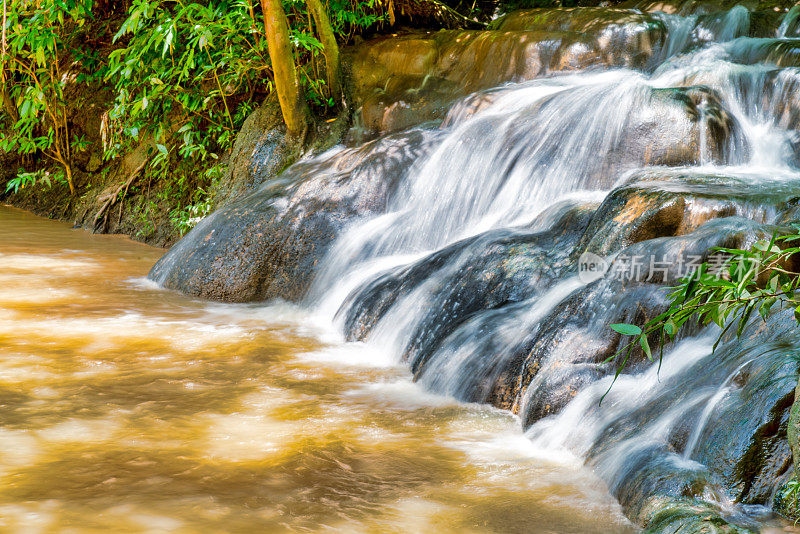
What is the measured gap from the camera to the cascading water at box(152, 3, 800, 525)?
2.50 m

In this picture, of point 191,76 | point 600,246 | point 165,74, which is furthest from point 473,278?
point 191,76

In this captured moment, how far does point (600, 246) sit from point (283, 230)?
273 cm

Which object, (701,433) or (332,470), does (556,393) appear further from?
(332,470)

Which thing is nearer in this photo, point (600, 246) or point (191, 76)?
point (600, 246)

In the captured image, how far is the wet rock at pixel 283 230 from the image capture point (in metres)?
5.64

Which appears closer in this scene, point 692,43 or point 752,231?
point 752,231

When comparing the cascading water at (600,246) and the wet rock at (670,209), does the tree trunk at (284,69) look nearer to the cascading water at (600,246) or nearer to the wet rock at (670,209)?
the cascading water at (600,246)

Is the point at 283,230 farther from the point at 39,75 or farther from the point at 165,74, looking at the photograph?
the point at 39,75

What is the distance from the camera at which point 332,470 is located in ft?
8.91

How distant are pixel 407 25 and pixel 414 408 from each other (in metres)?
5.96

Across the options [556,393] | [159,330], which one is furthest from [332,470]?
[159,330]

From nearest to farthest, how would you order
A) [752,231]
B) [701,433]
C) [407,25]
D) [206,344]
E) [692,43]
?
[701,433], [752,231], [206,344], [692,43], [407,25]

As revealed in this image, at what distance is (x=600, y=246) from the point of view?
3748mm

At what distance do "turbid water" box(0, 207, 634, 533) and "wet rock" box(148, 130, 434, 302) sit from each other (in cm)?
83
